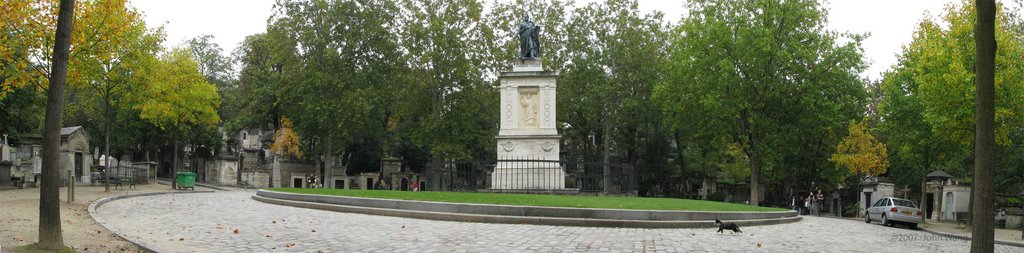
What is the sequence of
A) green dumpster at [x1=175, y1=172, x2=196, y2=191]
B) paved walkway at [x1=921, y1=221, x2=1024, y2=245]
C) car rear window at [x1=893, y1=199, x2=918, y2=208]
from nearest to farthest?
paved walkway at [x1=921, y1=221, x2=1024, y2=245] → car rear window at [x1=893, y1=199, x2=918, y2=208] → green dumpster at [x1=175, y1=172, x2=196, y2=191]

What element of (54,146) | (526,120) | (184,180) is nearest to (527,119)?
(526,120)

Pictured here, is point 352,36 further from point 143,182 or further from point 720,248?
point 720,248

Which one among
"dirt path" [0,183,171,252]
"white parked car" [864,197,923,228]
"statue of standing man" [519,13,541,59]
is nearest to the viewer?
"dirt path" [0,183,171,252]

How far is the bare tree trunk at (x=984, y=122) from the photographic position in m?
9.02

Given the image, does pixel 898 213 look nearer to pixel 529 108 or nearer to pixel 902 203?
pixel 902 203

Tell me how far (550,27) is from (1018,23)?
23933 millimetres

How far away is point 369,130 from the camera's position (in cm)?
4603

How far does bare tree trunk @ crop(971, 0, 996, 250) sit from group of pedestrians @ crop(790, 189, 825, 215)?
30.2m

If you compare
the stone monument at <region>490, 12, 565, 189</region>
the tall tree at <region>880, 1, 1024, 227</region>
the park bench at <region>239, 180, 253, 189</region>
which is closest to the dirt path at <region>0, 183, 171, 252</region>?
the stone monument at <region>490, 12, 565, 189</region>

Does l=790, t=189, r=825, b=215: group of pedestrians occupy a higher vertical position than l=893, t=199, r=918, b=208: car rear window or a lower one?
lower

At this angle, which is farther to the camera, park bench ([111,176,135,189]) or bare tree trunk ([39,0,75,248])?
park bench ([111,176,135,189])

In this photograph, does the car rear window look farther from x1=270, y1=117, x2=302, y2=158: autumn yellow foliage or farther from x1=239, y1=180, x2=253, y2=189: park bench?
x1=270, y1=117, x2=302, y2=158: autumn yellow foliage

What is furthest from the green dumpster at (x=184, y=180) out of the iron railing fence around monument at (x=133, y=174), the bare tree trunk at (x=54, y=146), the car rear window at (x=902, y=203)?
the car rear window at (x=902, y=203)

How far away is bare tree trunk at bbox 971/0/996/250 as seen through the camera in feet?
29.6
